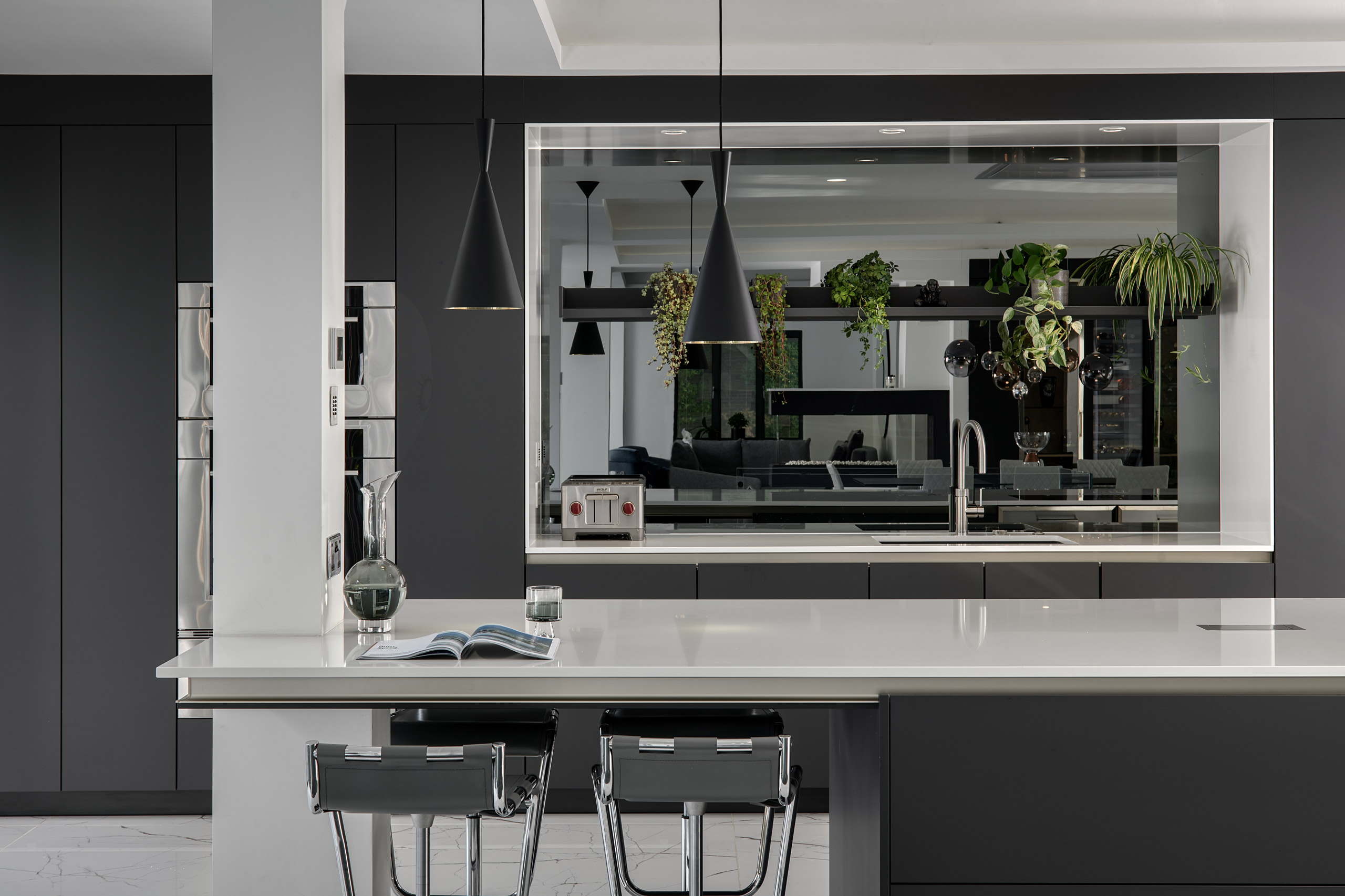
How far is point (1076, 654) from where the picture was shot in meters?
2.14

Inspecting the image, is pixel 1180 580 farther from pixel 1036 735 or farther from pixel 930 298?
pixel 1036 735

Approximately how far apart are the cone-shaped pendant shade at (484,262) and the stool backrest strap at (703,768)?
1145 mm

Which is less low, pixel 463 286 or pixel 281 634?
pixel 463 286

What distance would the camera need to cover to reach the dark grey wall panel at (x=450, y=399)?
3.82 m

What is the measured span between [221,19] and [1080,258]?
6.01 meters

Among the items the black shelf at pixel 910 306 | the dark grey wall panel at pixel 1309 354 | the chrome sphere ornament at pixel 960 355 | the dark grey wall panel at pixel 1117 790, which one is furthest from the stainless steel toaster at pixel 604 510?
the dark grey wall panel at pixel 1309 354

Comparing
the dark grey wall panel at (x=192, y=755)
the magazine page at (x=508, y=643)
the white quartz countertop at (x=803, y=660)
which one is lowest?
the dark grey wall panel at (x=192, y=755)

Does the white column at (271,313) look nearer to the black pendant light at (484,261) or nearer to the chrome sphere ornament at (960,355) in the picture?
the black pendant light at (484,261)

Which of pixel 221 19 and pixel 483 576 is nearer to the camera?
pixel 221 19

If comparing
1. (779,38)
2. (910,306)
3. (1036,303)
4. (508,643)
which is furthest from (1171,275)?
(508,643)

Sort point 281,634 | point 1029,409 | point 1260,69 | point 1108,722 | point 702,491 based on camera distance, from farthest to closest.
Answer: point 1029,409 → point 702,491 → point 1260,69 → point 281,634 → point 1108,722

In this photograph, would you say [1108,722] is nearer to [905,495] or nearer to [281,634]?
[281,634]

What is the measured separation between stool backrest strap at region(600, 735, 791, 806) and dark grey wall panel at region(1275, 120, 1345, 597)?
2.76 meters

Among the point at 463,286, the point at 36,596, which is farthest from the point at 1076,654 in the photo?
the point at 36,596
